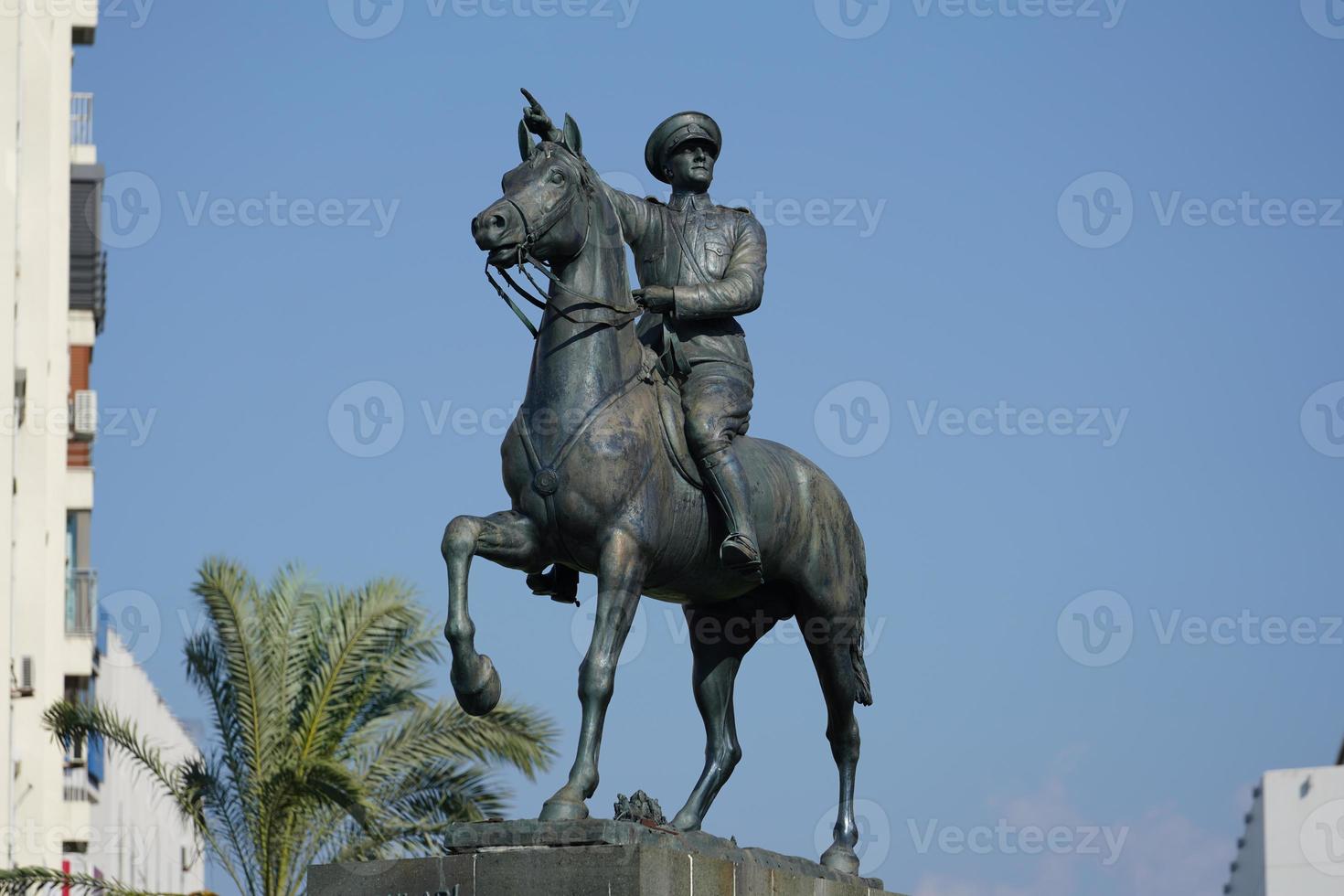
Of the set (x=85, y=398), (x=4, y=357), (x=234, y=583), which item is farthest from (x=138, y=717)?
(x=234, y=583)

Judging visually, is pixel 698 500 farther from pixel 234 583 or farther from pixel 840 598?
pixel 234 583

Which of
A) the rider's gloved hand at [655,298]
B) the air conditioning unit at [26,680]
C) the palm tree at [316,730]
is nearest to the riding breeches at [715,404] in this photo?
the rider's gloved hand at [655,298]

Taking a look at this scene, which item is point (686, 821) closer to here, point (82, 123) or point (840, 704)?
point (840, 704)

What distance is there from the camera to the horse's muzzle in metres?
12.6

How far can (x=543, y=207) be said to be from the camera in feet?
41.7

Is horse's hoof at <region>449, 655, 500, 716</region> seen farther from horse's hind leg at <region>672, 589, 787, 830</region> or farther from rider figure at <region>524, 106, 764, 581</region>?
horse's hind leg at <region>672, 589, 787, 830</region>

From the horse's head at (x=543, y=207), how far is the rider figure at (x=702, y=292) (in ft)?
0.61

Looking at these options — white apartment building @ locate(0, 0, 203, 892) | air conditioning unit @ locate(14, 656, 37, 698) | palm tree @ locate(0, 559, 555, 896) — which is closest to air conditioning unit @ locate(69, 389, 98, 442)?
white apartment building @ locate(0, 0, 203, 892)

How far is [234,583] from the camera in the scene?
26.2 metres

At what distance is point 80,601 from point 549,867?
31757mm

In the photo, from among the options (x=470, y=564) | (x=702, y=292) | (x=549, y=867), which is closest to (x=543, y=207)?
(x=702, y=292)

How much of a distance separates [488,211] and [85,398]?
102 ft

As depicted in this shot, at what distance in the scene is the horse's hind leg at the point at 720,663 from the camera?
46.5ft

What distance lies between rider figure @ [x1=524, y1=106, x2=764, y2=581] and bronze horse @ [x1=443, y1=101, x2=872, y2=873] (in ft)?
0.67
